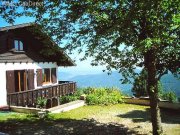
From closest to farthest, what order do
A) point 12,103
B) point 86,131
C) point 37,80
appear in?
point 86,131, point 12,103, point 37,80

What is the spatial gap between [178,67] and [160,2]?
4.32 metres

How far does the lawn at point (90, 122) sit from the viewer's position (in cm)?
1733

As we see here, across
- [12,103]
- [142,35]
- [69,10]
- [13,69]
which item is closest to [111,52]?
[142,35]

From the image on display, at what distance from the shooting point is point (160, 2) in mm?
11930

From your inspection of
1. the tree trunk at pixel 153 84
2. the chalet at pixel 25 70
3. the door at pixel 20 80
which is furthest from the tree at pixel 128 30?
the door at pixel 20 80

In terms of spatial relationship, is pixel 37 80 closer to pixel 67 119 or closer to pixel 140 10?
pixel 67 119

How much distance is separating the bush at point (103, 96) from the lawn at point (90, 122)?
291 centimetres

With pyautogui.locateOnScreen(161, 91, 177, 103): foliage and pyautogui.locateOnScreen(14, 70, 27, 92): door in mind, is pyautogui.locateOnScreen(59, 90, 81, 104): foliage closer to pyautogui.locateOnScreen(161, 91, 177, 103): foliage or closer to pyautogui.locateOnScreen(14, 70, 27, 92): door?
pyautogui.locateOnScreen(14, 70, 27, 92): door

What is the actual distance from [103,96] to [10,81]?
8719mm

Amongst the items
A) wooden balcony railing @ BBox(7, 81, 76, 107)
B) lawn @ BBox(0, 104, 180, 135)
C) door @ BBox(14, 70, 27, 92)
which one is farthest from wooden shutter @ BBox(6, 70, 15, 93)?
lawn @ BBox(0, 104, 180, 135)

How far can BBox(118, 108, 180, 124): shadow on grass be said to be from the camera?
2066 centimetres

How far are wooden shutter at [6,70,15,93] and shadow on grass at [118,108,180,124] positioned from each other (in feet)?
30.8

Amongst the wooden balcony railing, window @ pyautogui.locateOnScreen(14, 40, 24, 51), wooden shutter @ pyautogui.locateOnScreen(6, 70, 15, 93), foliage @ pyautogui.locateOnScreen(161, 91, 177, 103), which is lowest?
foliage @ pyautogui.locateOnScreen(161, 91, 177, 103)

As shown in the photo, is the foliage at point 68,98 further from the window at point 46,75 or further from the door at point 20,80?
the door at point 20,80
